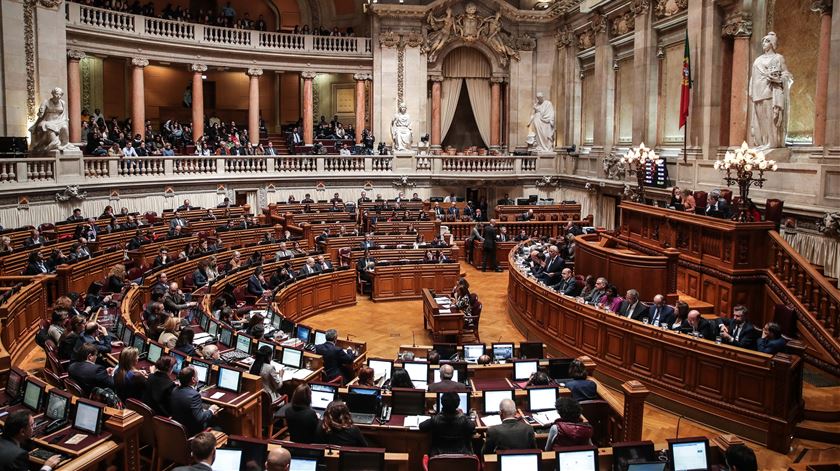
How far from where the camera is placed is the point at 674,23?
20.0 metres

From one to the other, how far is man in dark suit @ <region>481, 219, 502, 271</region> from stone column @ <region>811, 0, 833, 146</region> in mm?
8255

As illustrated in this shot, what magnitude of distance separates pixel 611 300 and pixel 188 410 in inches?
280

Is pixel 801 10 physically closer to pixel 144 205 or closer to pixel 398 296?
pixel 398 296

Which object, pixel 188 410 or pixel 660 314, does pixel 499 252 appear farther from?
pixel 188 410

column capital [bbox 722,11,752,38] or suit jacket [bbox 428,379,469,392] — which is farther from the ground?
column capital [bbox 722,11,752,38]

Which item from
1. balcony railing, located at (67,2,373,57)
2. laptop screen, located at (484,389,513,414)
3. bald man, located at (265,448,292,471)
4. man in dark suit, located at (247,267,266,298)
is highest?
balcony railing, located at (67,2,373,57)

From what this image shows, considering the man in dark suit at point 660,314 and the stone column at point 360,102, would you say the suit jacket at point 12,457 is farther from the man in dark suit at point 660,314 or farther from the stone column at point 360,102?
the stone column at point 360,102

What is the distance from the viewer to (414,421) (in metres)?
6.92

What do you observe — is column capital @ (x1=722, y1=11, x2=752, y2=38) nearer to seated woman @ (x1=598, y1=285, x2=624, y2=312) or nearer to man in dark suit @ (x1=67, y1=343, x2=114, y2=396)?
seated woman @ (x1=598, y1=285, x2=624, y2=312)

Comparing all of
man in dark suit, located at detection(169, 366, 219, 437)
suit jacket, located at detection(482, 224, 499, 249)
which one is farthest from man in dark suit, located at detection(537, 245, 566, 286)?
man in dark suit, located at detection(169, 366, 219, 437)

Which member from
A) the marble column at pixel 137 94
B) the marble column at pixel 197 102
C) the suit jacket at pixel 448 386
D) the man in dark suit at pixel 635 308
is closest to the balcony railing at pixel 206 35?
the marble column at pixel 137 94

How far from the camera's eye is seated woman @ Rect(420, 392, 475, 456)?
6.29 meters

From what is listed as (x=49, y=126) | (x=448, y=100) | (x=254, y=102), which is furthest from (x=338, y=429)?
(x=448, y=100)

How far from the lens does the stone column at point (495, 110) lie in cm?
2942
